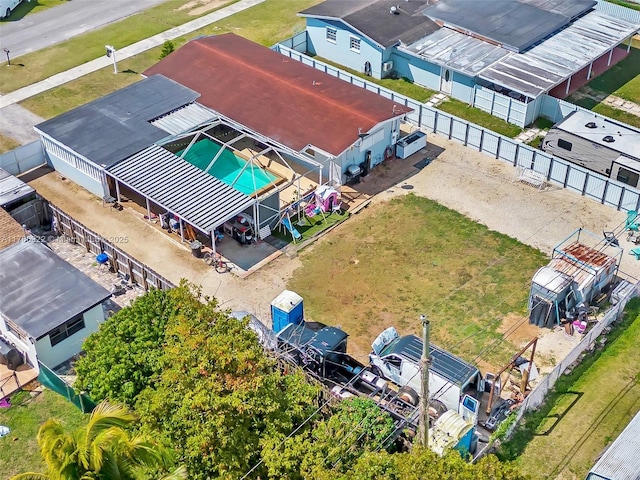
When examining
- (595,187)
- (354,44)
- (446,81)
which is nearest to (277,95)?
(354,44)

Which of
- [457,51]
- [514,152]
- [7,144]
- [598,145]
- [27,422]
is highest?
[457,51]

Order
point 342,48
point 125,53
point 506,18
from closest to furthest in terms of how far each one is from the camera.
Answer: point 506,18 < point 342,48 < point 125,53

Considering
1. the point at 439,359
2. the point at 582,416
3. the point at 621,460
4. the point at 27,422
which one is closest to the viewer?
the point at 621,460

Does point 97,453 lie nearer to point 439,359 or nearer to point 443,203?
point 439,359

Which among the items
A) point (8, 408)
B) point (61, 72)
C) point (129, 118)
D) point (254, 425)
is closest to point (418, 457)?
point (254, 425)

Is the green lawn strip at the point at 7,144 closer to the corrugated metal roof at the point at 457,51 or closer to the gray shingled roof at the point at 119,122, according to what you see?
the gray shingled roof at the point at 119,122

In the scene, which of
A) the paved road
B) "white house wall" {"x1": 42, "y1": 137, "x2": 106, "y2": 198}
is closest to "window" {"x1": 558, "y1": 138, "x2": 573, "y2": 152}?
"white house wall" {"x1": 42, "y1": 137, "x2": 106, "y2": 198}
